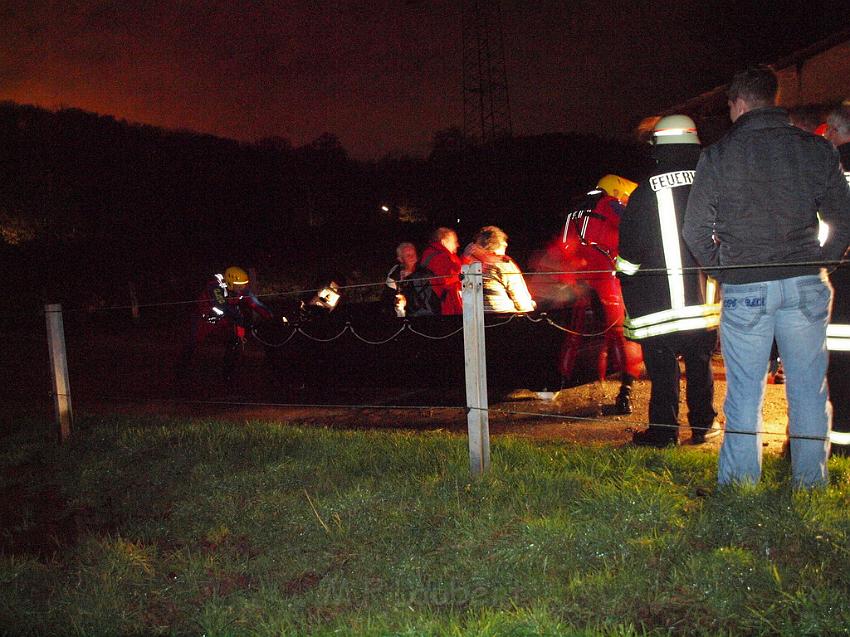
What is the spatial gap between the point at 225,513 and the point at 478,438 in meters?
→ 1.55

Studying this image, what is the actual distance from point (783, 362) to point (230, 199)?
54.4m

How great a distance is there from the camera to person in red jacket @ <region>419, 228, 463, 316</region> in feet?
25.9

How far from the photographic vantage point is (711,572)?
316 cm

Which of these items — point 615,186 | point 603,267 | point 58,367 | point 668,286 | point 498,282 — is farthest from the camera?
point 498,282

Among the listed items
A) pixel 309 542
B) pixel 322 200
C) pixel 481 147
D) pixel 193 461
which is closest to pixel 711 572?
pixel 309 542

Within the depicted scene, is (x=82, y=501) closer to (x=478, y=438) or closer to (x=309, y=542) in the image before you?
(x=309, y=542)

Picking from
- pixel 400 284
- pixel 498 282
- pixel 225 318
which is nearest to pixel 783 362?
pixel 498 282

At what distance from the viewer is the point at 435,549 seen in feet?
12.4

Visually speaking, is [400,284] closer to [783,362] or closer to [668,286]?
[668,286]

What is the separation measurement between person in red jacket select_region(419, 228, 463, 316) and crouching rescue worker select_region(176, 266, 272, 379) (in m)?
2.65

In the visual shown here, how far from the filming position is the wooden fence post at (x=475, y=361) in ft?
14.8

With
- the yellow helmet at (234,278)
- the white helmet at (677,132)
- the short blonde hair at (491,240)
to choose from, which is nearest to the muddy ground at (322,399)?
the yellow helmet at (234,278)

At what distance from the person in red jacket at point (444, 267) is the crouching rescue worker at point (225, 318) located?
2.65 metres

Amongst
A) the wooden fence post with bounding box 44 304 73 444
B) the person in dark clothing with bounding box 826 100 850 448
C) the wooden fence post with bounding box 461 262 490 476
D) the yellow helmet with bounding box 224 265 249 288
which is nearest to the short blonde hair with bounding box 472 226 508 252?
the wooden fence post with bounding box 461 262 490 476
